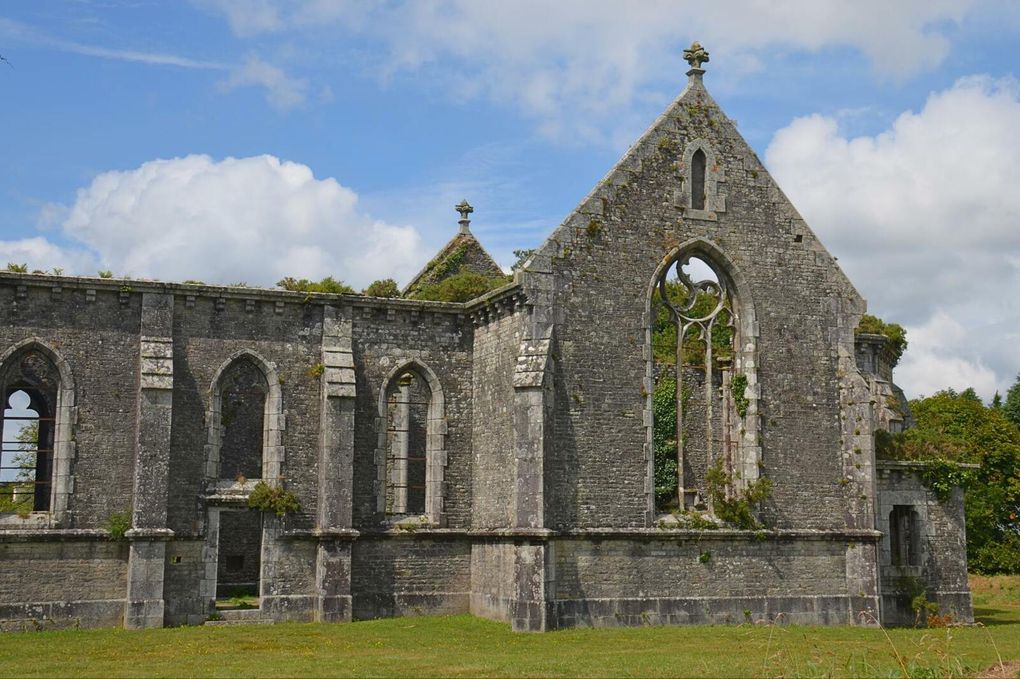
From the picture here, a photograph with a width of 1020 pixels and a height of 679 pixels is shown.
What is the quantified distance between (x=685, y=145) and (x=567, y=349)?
5.59 metres

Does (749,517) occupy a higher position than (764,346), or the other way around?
(764,346)

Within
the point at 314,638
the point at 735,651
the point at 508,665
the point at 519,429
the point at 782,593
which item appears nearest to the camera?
the point at 508,665

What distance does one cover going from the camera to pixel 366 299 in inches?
1037

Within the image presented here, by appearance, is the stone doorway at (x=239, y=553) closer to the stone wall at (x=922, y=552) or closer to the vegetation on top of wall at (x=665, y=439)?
the vegetation on top of wall at (x=665, y=439)

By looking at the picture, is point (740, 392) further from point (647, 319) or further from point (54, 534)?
point (54, 534)

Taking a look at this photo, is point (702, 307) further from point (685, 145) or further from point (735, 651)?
point (735, 651)

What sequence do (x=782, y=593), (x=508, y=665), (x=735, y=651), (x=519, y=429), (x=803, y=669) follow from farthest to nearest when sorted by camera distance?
(x=782, y=593) < (x=519, y=429) < (x=735, y=651) < (x=508, y=665) < (x=803, y=669)

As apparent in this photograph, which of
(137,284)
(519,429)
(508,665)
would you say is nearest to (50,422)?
(137,284)

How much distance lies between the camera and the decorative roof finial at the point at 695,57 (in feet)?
88.3

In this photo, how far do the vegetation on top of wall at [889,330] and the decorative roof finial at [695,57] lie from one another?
1340cm

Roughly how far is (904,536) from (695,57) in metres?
12.2

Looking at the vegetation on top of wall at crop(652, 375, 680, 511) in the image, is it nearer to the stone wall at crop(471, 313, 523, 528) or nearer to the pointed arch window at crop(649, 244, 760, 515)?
the pointed arch window at crop(649, 244, 760, 515)

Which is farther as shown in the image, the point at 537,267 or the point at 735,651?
the point at 537,267

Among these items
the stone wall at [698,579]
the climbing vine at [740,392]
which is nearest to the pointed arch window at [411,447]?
the stone wall at [698,579]
